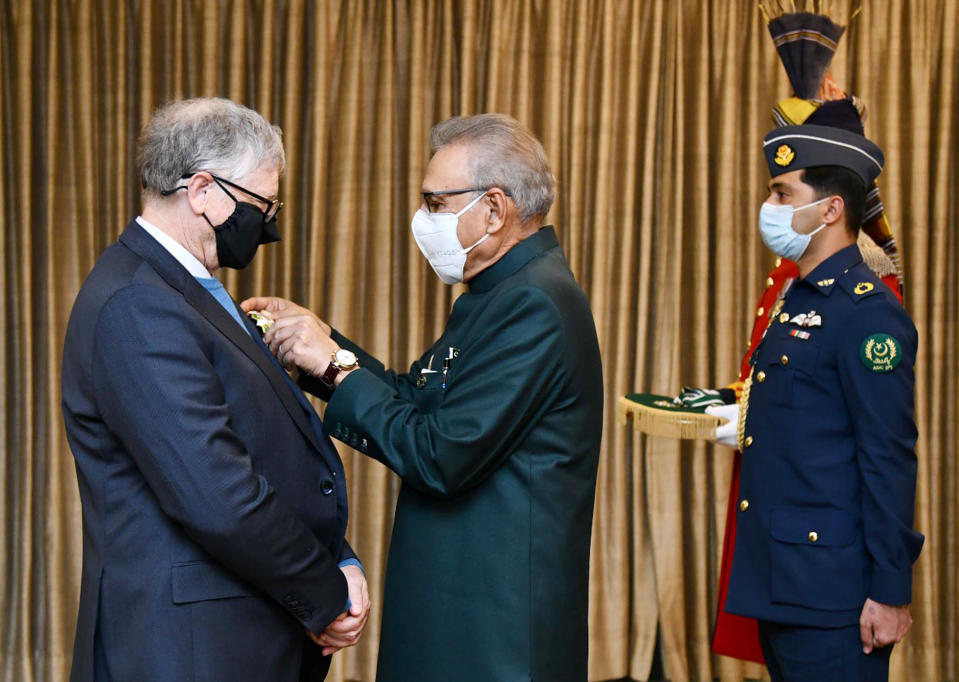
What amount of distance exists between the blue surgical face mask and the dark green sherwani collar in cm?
63

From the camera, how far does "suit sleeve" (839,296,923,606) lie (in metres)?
2.02

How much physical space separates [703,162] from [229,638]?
103 inches

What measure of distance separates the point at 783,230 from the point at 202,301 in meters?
1.34

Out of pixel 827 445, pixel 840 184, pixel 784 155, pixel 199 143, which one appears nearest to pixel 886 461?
pixel 827 445

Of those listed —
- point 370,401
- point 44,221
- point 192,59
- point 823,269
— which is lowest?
point 370,401

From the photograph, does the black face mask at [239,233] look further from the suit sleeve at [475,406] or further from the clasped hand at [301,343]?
the suit sleeve at [475,406]

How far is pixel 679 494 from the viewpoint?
11.9 feet

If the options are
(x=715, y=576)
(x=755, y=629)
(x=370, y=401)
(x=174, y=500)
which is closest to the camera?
(x=174, y=500)

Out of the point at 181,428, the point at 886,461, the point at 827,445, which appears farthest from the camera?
the point at 827,445

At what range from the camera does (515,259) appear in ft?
6.19

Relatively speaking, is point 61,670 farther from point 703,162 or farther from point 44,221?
point 703,162

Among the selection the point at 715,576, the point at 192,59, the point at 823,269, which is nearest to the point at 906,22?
the point at 823,269

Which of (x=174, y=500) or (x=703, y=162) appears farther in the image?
(x=703, y=162)

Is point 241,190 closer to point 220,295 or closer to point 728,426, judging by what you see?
point 220,295
